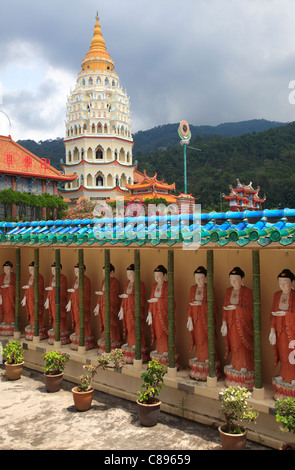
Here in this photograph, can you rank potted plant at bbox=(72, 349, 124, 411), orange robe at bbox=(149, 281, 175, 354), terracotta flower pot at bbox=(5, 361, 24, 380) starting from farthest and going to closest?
terracotta flower pot at bbox=(5, 361, 24, 380), orange robe at bbox=(149, 281, 175, 354), potted plant at bbox=(72, 349, 124, 411)

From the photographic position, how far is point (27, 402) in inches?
308

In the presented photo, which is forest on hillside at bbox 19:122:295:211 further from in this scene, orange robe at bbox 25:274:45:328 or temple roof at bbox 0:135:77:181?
orange robe at bbox 25:274:45:328

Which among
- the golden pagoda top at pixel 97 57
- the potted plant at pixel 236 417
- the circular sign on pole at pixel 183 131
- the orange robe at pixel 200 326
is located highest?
the golden pagoda top at pixel 97 57

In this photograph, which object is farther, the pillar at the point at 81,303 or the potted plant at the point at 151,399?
the pillar at the point at 81,303

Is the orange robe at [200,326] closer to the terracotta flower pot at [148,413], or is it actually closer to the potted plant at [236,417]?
the terracotta flower pot at [148,413]

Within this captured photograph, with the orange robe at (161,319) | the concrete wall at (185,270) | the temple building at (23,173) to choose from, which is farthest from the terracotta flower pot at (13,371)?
the temple building at (23,173)

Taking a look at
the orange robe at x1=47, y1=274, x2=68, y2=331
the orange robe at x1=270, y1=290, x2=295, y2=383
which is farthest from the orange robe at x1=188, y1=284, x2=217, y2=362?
the orange robe at x1=47, y1=274, x2=68, y2=331

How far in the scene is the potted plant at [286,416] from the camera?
5020mm

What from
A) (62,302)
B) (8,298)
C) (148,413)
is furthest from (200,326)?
(8,298)

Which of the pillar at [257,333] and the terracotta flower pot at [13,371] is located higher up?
the pillar at [257,333]

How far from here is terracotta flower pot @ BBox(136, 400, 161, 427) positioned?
646 centimetres

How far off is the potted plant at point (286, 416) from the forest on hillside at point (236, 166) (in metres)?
53.7

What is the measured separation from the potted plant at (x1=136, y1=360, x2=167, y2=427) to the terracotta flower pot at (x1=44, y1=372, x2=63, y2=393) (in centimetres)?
247
